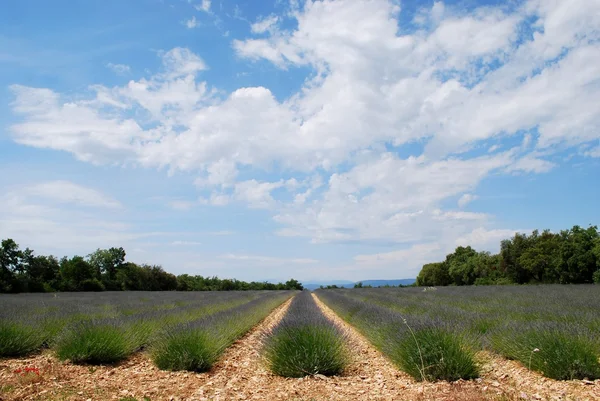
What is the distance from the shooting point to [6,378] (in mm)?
5641

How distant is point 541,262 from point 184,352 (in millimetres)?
48752

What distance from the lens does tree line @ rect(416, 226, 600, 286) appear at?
40.8m

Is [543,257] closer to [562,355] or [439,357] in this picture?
[562,355]

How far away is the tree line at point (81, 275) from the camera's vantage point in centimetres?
4066

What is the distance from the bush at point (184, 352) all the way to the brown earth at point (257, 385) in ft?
0.58

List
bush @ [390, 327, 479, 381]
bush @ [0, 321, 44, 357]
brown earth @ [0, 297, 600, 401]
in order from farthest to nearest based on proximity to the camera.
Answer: bush @ [0, 321, 44, 357], bush @ [390, 327, 479, 381], brown earth @ [0, 297, 600, 401]

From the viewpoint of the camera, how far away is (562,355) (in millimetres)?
5434

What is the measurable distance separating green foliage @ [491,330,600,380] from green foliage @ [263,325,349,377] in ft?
8.51

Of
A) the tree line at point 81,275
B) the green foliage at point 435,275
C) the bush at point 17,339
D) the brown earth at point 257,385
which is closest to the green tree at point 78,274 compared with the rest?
the tree line at point 81,275

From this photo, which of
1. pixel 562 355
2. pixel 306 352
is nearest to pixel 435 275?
pixel 562 355

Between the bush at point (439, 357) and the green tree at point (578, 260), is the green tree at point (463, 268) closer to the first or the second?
the green tree at point (578, 260)

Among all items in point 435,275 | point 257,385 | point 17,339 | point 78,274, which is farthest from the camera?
point 435,275

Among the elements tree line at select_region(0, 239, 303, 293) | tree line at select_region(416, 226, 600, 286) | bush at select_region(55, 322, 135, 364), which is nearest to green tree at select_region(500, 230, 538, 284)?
tree line at select_region(416, 226, 600, 286)

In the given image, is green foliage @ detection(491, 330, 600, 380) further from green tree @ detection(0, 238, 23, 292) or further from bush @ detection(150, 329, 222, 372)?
green tree @ detection(0, 238, 23, 292)
